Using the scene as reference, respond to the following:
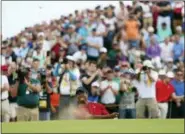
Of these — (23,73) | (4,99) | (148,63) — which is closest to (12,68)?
(23,73)

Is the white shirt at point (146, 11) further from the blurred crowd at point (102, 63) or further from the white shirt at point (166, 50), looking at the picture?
the white shirt at point (166, 50)

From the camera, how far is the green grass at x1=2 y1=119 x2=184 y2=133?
4.05 metres

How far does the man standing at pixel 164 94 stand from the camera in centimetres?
759

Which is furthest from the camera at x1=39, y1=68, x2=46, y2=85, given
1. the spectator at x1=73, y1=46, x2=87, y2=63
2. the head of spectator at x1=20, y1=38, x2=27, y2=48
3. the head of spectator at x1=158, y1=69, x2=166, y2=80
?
the head of spectator at x1=158, y1=69, x2=166, y2=80

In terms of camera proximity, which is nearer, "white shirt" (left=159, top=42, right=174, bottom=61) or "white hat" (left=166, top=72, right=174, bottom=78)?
"white hat" (left=166, top=72, right=174, bottom=78)

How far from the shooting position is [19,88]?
6816 mm

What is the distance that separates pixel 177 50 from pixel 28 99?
3.75 m

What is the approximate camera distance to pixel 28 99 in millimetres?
6559

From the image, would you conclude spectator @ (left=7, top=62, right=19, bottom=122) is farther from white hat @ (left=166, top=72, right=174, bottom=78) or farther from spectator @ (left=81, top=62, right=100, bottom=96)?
white hat @ (left=166, top=72, right=174, bottom=78)

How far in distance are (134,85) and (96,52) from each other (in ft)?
5.57

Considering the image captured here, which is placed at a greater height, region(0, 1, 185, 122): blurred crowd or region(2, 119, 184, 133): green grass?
region(0, 1, 185, 122): blurred crowd

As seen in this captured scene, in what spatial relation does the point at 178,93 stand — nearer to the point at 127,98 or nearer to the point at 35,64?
the point at 127,98

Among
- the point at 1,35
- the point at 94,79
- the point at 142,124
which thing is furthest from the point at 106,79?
the point at 142,124

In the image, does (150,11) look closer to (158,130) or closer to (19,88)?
(19,88)
